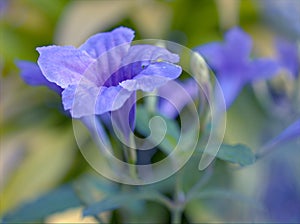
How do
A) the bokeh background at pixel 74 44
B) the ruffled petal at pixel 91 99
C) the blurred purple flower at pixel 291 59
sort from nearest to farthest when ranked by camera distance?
the ruffled petal at pixel 91 99
the blurred purple flower at pixel 291 59
the bokeh background at pixel 74 44

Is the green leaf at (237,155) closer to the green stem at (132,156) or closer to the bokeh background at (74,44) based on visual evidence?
→ the green stem at (132,156)

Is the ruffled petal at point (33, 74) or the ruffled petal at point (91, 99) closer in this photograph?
the ruffled petal at point (91, 99)

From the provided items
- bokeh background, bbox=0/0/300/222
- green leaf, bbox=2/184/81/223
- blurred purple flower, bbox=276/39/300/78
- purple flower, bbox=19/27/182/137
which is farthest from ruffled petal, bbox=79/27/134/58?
bokeh background, bbox=0/0/300/222

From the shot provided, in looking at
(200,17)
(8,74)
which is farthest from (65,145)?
(200,17)

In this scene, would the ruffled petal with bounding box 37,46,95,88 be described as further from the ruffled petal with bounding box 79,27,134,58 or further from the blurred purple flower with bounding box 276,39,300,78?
the blurred purple flower with bounding box 276,39,300,78

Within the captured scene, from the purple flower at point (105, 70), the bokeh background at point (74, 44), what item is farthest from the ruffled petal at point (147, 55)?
the bokeh background at point (74, 44)

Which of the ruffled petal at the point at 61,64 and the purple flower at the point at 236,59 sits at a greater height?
the ruffled petal at the point at 61,64
